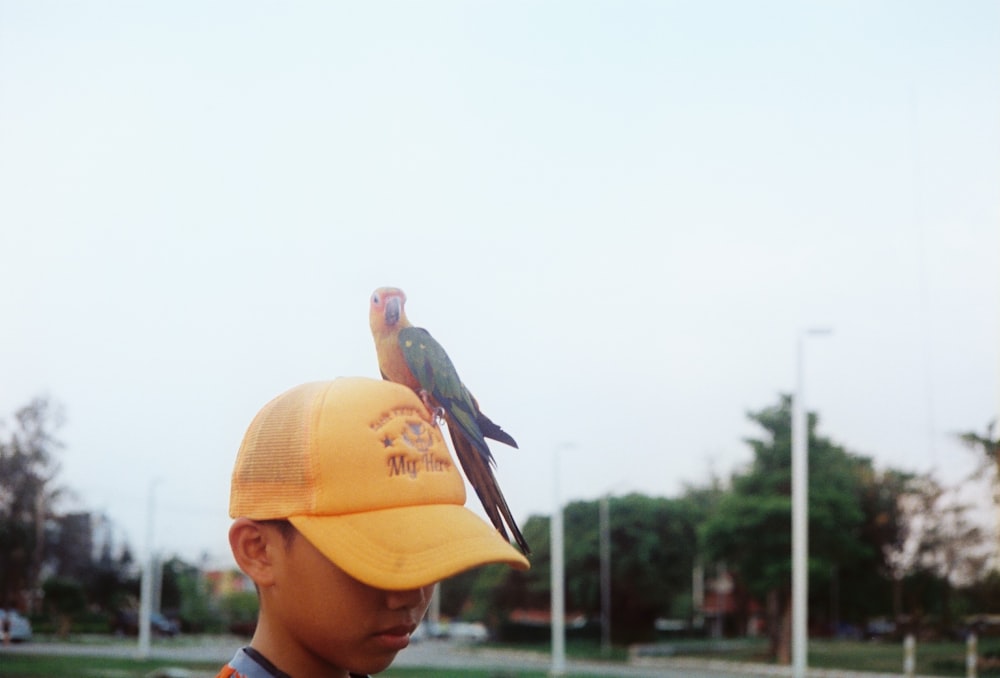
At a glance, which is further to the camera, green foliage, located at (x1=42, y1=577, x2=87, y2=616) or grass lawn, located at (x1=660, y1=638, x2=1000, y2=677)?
grass lawn, located at (x1=660, y1=638, x2=1000, y2=677)

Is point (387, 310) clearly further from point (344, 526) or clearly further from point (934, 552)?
point (934, 552)

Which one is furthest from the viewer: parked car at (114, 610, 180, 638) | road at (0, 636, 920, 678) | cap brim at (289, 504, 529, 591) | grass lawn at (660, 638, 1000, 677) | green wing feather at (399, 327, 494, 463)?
grass lawn at (660, 638, 1000, 677)

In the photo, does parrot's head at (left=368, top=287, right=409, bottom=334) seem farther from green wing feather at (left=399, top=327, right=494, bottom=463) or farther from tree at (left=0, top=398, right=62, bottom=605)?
tree at (left=0, top=398, right=62, bottom=605)

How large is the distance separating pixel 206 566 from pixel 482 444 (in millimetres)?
15827

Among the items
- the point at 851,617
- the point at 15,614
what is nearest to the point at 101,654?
the point at 15,614

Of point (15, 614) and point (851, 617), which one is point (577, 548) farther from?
point (15, 614)

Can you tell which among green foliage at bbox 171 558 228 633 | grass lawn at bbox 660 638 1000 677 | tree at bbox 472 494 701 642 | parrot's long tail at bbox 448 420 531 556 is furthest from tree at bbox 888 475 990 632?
parrot's long tail at bbox 448 420 531 556

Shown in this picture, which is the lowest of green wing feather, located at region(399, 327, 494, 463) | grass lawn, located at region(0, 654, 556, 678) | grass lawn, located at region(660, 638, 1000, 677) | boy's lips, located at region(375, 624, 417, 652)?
grass lawn, located at region(660, 638, 1000, 677)

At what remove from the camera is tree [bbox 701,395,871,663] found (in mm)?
27203

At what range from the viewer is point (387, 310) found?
4.69 ft

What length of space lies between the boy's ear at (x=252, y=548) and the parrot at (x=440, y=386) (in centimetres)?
24

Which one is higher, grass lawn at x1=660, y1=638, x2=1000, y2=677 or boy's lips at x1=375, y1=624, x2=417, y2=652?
boy's lips at x1=375, y1=624, x2=417, y2=652

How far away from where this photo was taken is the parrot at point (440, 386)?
1412 millimetres

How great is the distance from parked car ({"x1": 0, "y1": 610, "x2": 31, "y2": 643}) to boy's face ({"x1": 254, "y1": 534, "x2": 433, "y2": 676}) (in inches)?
461
